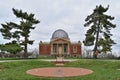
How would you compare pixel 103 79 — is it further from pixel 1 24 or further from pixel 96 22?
pixel 1 24

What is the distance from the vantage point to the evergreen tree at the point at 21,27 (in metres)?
37.0

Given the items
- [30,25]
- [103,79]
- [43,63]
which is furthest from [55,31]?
[103,79]

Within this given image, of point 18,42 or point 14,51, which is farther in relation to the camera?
point 18,42

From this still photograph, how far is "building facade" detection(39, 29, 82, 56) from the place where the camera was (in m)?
49.1

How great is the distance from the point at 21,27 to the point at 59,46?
14.8 meters

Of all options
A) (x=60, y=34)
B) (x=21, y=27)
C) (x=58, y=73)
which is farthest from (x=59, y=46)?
(x=58, y=73)

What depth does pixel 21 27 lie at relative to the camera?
122 ft

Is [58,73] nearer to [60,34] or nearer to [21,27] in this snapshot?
[21,27]

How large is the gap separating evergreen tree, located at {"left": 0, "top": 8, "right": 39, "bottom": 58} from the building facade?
1140cm

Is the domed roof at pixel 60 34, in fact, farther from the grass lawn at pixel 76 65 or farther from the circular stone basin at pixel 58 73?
the circular stone basin at pixel 58 73

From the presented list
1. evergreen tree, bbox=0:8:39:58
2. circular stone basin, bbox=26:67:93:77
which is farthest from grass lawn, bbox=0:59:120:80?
evergreen tree, bbox=0:8:39:58

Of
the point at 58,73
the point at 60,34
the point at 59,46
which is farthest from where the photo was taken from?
the point at 59,46

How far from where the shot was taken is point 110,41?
35938 mm

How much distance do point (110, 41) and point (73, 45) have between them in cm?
1563
